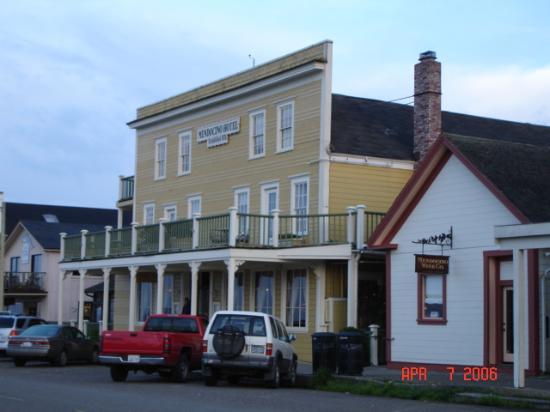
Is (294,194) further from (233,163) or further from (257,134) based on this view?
(233,163)

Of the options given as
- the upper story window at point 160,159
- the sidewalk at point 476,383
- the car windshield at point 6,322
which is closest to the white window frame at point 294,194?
the sidewalk at point 476,383

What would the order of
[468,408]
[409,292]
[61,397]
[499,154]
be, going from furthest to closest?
[409,292] → [499,154] → [61,397] → [468,408]

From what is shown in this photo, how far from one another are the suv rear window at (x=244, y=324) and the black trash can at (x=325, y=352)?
201 cm

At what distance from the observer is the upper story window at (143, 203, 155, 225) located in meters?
39.5

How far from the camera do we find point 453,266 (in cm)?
2416

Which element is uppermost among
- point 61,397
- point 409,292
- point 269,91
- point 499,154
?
point 269,91

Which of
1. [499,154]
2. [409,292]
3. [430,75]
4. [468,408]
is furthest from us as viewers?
[430,75]

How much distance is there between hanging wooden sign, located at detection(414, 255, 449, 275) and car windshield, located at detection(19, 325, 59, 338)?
11901 millimetres

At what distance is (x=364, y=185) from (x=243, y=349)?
→ 10.4 meters

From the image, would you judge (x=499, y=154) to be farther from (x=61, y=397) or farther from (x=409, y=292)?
(x=61, y=397)

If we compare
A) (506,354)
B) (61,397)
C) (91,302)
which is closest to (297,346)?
(506,354)

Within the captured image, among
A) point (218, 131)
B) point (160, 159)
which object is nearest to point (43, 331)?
point (218, 131)

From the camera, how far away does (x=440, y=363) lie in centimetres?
2428

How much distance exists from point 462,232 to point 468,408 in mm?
7481
